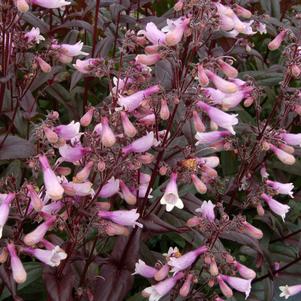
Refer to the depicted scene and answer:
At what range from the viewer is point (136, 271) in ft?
10.1

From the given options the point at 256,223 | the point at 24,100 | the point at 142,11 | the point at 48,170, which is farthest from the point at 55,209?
the point at 142,11

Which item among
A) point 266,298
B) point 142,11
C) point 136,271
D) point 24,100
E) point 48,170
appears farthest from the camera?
point 142,11

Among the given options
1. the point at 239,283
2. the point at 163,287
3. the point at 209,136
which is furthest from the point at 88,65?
the point at 239,283

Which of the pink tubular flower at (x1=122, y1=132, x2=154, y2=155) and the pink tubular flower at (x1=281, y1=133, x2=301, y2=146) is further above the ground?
the pink tubular flower at (x1=122, y1=132, x2=154, y2=155)

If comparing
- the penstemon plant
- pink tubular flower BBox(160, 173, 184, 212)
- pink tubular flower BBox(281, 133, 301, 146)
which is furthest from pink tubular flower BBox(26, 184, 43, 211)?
pink tubular flower BBox(281, 133, 301, 146)

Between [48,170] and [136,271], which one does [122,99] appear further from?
[136,271]

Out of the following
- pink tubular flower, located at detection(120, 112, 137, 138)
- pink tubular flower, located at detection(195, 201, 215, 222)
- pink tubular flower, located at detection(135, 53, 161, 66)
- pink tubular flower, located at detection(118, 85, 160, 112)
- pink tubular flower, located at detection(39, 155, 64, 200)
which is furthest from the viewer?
pink tubular flower, located at detection(195, 201, 215, 222)

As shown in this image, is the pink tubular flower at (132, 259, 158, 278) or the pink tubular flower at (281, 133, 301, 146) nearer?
the pink tubular flower at (132, 259, 158, 278)

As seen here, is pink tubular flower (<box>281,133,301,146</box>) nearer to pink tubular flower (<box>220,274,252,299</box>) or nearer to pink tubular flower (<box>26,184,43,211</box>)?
pink tubular flower (<box>220,274,252,299</box>)

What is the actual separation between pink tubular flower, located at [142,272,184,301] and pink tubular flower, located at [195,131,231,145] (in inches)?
29.0

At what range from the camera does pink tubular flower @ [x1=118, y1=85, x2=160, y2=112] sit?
9.20ft

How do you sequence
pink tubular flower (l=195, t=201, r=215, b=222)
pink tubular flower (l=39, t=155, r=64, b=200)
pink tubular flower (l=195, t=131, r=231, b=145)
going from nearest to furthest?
pink tubular flower (l=39, t=155, r=64, b=200), pink tubular flower (l=195, t=201, r=215, b=222), pink tubular flower (l=195, t=131, r=231, b=145)

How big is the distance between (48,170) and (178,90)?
2.32 ft

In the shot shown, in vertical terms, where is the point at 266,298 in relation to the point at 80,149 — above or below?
below
